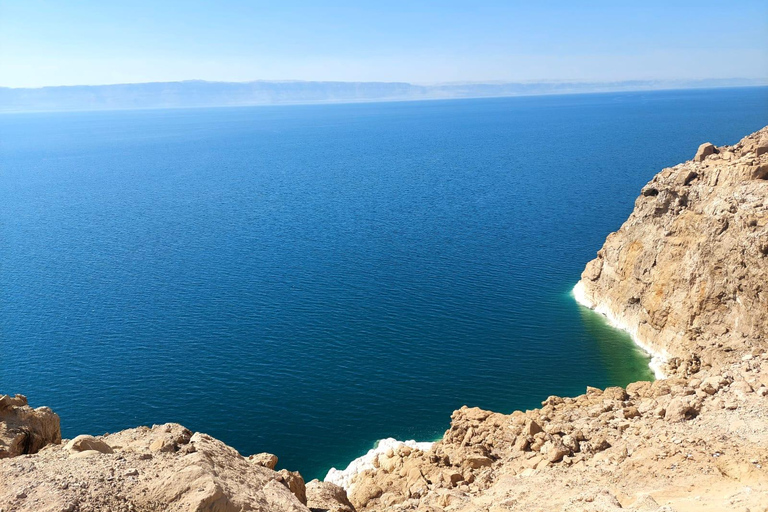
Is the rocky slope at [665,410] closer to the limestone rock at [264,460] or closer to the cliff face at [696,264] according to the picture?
the cliff face at [696,264]

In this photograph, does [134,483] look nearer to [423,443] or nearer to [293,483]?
[293,483]

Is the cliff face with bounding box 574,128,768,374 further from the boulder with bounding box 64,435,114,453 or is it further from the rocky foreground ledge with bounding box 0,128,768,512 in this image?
the boulder with bounding box 64,435,114,453

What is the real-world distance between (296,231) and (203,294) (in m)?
29.4

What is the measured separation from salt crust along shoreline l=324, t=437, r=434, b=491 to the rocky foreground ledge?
939mm

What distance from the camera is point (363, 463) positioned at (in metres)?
39.8

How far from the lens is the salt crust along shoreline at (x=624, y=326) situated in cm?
5136

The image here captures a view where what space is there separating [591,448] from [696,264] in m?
26.3

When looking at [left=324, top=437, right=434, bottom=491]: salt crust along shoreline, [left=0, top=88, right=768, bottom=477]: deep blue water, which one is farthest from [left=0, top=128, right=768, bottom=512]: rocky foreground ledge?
[left=0, top=88, right=768, bottom=477]: deep blue water

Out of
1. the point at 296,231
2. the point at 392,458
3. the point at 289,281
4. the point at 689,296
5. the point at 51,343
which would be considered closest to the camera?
the point at 392,458

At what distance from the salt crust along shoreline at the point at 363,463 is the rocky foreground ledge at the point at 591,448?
94cm

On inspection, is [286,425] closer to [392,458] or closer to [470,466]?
[392,458]

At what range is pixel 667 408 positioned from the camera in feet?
106

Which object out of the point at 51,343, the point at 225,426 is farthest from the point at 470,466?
the point at 51,343

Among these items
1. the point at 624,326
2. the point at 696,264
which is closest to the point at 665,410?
the point at 696,264
